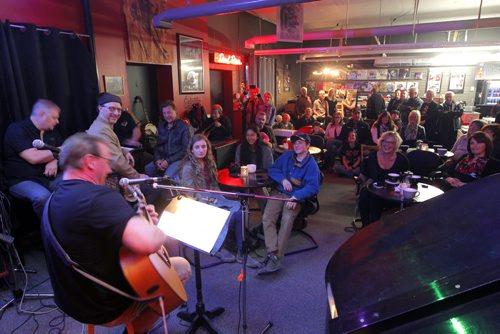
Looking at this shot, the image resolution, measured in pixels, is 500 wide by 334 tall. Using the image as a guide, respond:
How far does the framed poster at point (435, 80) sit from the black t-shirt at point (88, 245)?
12.7m

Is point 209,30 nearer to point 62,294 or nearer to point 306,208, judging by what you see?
point 306,208

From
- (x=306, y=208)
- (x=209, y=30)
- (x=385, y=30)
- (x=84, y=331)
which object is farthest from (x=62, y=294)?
(x=385, y=30)

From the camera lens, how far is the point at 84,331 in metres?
2.54

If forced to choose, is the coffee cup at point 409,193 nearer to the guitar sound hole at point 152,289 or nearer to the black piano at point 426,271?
the black piano at point 426,271

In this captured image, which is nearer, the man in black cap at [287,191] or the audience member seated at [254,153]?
the man in black cap at [287,191]

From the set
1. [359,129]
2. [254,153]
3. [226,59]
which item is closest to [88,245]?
[254,153]

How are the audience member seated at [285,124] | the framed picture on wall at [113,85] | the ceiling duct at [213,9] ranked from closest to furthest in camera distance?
1. the ceiling duct at [213,9]
2. the framed picture on wall at [113,85]
3. the audience member seated at [285,124]

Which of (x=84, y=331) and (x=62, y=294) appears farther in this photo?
(x=84, y=331)

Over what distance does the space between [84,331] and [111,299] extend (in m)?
1.33

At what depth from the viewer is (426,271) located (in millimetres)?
1255

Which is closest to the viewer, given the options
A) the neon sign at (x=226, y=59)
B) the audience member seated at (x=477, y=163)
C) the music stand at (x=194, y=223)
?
the music stand at (x=194, y=223)

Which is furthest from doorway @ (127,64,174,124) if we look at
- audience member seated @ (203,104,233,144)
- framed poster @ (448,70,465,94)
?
framed poster @ (448,70,465,94)

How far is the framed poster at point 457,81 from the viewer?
11148mm

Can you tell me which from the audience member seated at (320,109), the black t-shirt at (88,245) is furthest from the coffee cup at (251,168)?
the audience member seated at (320,109)
